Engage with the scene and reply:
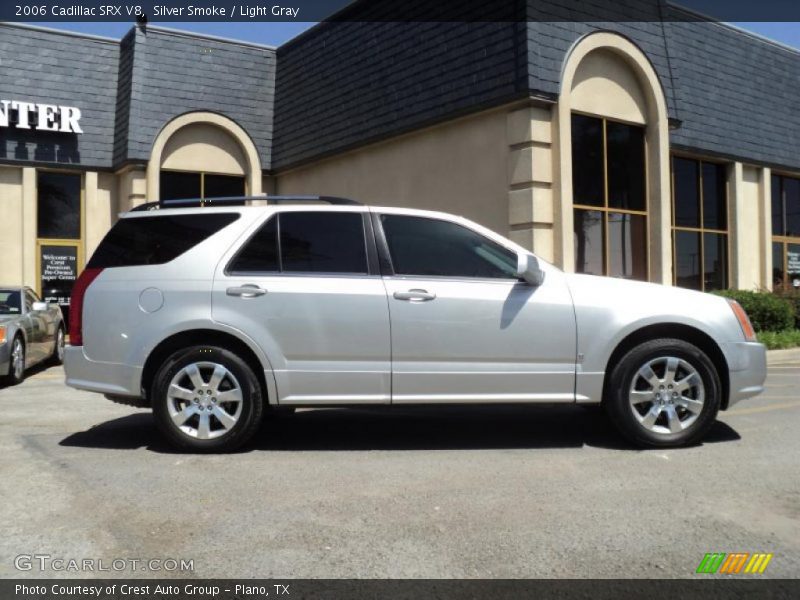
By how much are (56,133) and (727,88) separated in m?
14.7

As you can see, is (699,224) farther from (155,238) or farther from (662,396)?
(155,238)

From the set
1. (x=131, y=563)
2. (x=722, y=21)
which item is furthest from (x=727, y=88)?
(x=131, y=563)

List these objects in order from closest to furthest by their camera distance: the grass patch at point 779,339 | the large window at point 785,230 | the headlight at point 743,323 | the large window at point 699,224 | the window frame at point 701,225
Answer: the headlight at point 743,323 → the grass patch at point 779,339 → the window frame at point 701,225 → the large window at point 699,224 → the large window at point 785,230

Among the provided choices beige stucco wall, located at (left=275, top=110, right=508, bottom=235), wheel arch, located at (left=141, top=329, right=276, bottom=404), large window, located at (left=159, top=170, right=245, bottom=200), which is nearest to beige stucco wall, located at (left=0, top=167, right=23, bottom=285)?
large window, located at (left=159, top=170, right=245, bottom=200)

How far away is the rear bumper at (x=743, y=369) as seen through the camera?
224 inches

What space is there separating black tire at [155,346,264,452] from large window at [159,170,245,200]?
1203cm

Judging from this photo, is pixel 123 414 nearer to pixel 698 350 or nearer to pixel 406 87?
pixel 698 350

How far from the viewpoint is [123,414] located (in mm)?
7414

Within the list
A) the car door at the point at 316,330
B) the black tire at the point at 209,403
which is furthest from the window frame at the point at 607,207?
the black tire at the point at 209,403

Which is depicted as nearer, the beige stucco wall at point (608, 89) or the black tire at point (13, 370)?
the black tire at point (13, 370)

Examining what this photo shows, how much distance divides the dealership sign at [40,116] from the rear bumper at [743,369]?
1499 cm

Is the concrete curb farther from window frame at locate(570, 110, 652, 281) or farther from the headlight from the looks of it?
the headlight

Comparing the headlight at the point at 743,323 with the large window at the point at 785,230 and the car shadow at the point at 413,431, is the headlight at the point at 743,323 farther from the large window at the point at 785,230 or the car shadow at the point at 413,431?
the large window at the point at 785,230

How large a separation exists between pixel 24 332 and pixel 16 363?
0.58 m
